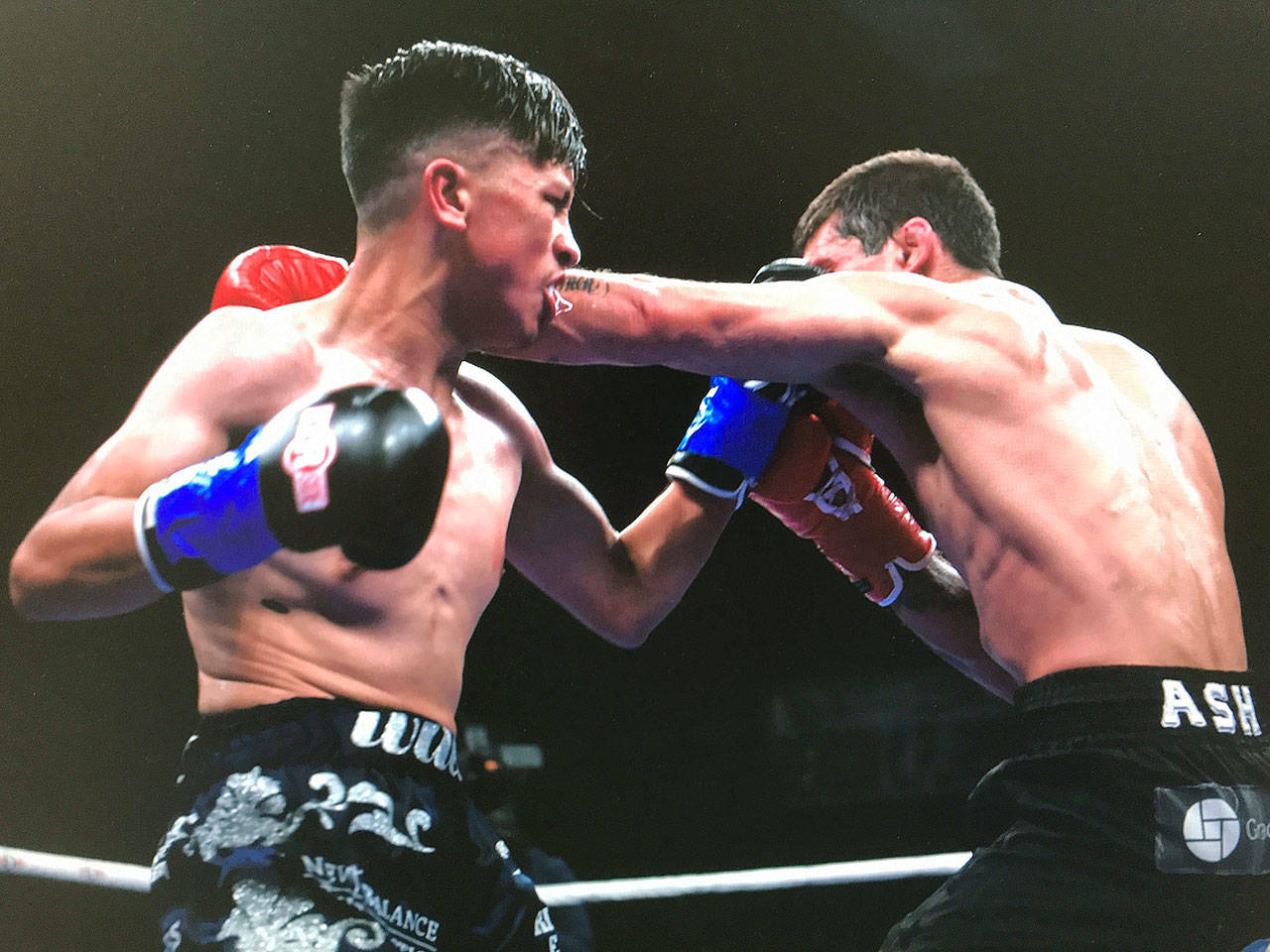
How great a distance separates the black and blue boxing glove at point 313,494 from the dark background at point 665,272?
925mm

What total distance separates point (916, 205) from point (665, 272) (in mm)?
876

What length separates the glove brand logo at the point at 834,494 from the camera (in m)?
1.89

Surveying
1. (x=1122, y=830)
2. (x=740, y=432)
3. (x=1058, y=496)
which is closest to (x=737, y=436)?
(x=740, y=432)

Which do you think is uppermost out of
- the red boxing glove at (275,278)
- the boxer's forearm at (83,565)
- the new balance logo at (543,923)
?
the red boxing glove at (275,278)

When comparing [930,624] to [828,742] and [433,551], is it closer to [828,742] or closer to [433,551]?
[433,551]

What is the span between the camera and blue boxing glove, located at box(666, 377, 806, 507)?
1.81 meters

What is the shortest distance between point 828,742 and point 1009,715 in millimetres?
649

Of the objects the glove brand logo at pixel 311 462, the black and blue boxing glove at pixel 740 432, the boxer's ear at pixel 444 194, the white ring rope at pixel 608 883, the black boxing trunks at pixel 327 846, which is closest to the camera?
the glove brand logo at pixel 311 462

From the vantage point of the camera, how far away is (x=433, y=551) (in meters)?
1.34

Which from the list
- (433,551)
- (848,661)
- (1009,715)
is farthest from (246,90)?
(1009,715)

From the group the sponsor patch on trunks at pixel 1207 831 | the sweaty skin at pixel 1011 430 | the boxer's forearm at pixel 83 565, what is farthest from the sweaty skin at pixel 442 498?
the sponsor patch on trunks at pixel 1207 831

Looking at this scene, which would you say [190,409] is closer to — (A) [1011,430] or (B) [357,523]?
(B) [357,523]

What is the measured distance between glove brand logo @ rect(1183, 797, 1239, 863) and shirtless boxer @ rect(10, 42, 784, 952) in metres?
0.78

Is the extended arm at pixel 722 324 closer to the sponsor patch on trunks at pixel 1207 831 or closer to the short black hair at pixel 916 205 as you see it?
the short black hair at pixel 916 205
